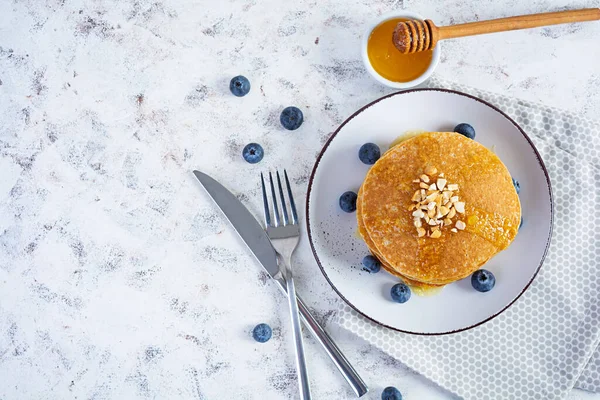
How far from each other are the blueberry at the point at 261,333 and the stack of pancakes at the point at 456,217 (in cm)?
56

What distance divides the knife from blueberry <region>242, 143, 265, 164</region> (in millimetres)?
151

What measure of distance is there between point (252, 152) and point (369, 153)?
17.1 inches

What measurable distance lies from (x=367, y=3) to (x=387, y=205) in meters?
0.83

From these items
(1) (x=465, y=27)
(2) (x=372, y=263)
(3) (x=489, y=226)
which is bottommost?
(2) (x=372, y=263)

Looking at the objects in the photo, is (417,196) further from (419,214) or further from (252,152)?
(252,152)

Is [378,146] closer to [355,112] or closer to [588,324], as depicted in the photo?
[355,112]

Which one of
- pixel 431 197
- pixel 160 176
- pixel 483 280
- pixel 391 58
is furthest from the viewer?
pixel 160 176

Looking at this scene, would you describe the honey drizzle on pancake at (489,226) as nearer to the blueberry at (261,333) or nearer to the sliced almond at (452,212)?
the sliced almond at (452,212)

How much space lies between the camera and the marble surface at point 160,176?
223 cm

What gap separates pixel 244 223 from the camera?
7.20ft

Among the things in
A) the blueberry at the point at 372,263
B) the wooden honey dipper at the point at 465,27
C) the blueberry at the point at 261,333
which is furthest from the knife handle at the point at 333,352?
the wooden honey dipper at the point at 465,27

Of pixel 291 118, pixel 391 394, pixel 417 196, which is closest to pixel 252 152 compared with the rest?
pixel 291 118

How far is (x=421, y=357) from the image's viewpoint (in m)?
2.14

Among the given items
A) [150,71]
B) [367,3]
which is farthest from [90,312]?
[367,3]
